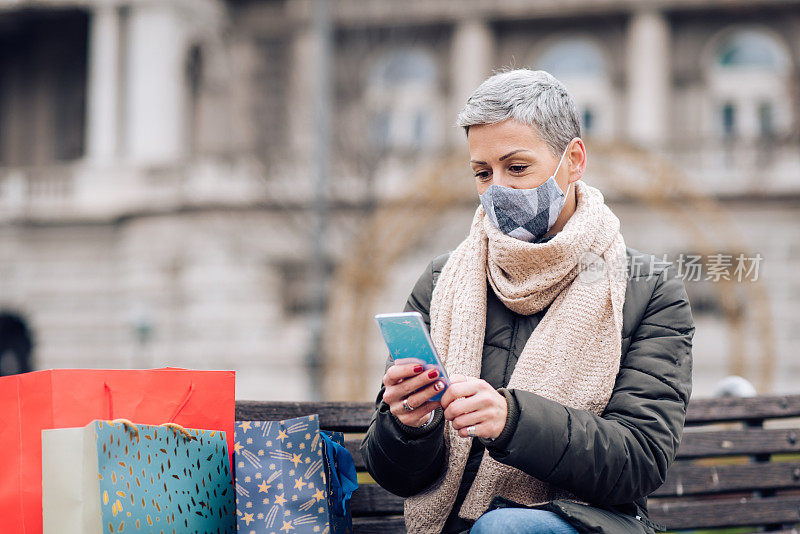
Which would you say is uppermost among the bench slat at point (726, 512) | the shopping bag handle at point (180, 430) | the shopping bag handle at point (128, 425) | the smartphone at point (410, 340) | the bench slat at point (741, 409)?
the smartphone at point (410, 340)

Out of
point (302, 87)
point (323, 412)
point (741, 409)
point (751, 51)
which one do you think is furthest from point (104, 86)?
point (741, 409)

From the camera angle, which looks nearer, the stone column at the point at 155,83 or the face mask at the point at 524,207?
the face mask at the point at 524,207

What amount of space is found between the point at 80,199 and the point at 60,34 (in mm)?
4735

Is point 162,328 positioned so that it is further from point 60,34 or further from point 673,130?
point 673,130

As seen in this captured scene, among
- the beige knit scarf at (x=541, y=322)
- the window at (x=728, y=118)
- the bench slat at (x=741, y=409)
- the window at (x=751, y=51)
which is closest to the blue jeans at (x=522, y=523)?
the beige knit scarf at (x=541, y=322)

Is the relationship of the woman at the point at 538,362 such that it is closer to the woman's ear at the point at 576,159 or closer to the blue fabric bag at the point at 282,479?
the woman's ear at the point at 576,159

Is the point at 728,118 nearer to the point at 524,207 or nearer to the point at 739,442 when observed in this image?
the point at 739,442

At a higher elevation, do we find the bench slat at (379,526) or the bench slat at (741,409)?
the bench slat at (741,409)

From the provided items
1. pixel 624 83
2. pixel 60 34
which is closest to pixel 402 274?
pixel 624 83

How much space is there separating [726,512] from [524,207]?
147 cm

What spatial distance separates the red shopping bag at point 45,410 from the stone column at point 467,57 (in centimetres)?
1770

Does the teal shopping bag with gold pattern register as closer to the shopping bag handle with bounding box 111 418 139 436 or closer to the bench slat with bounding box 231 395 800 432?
the shopping bag handle with bounding box 111 418 139 436

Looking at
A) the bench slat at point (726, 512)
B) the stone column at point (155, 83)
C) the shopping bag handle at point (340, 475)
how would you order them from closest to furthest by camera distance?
the shopping bag handle at point (340, 475) → the bench slat at point (726, 512) → the stone column at point (155, 83)

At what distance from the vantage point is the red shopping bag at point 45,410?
7.06 feet
